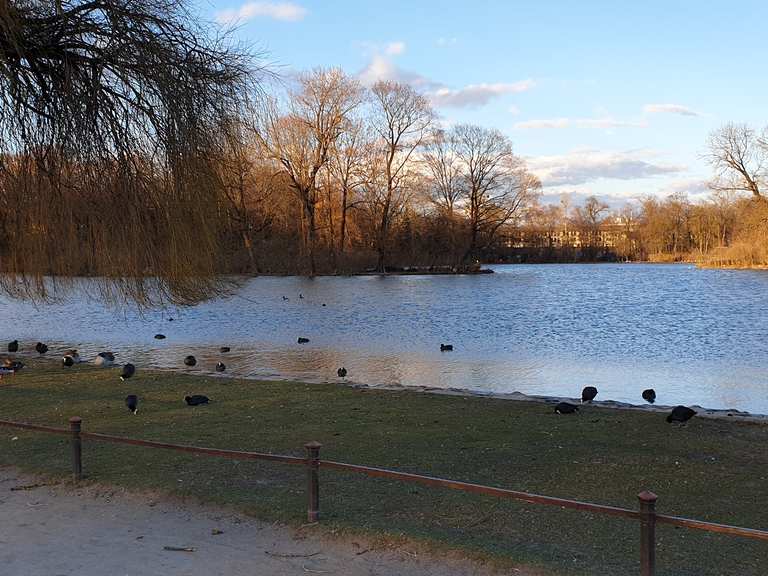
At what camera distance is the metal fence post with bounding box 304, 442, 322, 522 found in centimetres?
521

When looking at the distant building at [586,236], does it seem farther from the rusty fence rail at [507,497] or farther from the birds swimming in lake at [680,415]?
the rusty fence rail at [507,497]

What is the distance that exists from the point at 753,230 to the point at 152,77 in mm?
62737

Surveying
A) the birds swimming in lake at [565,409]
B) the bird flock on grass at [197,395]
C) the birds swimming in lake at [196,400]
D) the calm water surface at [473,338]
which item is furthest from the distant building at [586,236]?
the birds swimming in lake at [196,400]

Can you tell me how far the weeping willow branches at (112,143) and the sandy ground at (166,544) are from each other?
11.3 feet

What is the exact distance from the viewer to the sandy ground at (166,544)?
4609mm

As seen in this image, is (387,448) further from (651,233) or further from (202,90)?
(651,233)

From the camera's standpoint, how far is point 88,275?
29.6 ft

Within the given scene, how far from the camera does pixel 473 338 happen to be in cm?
2169

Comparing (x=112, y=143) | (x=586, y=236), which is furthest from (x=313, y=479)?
(x=586, y=236)

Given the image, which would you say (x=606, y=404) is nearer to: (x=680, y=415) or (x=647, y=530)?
(x=680, y=415)

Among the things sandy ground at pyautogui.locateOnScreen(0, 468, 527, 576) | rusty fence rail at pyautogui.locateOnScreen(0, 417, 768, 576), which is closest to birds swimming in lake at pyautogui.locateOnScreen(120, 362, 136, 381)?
rusty fence rail at pyautogui.locateOnScreen(0, 417, 768, 576)

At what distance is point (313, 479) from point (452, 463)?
2250mm

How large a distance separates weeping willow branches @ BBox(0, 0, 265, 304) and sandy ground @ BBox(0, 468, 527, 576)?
3.45 metres

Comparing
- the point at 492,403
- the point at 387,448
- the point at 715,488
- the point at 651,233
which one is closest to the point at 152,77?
A: the point at 387,448
